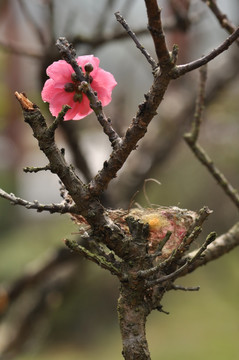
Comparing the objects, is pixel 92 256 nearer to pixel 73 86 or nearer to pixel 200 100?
pixel 73 86

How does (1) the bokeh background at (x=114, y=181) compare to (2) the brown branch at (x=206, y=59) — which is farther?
(1) the bokeh background at (x=114, y=181)

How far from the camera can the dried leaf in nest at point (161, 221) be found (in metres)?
1.48

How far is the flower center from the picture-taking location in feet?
4.34

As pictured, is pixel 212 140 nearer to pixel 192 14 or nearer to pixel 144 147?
pixel 144 147

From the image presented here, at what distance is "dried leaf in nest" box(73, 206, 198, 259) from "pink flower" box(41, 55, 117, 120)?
31 cm

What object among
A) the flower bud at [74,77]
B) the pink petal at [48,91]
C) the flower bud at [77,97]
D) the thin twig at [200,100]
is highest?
the thin twig at [200,100]

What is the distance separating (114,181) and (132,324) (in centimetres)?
351

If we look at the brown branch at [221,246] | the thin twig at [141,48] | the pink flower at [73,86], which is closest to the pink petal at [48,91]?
the pink flower at [73,86]

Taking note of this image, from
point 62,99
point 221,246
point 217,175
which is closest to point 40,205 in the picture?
point 62,99

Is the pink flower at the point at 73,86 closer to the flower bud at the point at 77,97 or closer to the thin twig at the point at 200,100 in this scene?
the flower bud at the point at 77,97

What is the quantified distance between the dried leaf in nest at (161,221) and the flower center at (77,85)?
338mm

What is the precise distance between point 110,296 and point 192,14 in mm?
7644

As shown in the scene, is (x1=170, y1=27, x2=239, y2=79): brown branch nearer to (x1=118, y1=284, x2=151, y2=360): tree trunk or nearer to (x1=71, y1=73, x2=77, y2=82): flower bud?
(x1=71, y1=73, x2=77, y2=82): flower bud

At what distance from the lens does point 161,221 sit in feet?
4.90
